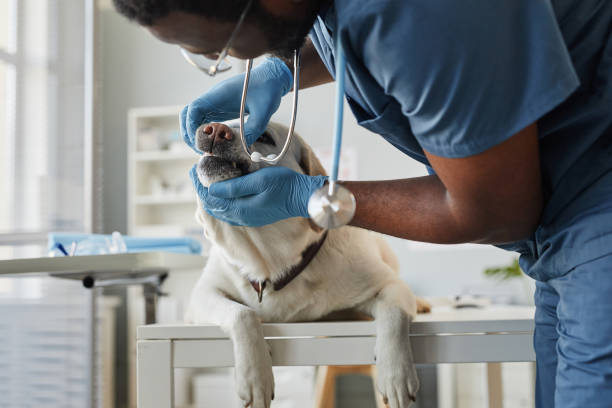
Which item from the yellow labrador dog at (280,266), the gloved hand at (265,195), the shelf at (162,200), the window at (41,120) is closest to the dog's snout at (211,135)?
the yellow labrador dog at (280,266)

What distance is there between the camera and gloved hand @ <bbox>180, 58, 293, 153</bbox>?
1.14 meters

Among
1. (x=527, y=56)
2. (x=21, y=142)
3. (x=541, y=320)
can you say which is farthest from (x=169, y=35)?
(x=21, y=142)

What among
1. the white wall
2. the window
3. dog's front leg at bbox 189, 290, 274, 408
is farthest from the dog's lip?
the white wall

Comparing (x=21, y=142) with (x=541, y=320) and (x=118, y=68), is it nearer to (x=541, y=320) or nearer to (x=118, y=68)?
(x=541, y=320)

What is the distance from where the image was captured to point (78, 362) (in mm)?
2027

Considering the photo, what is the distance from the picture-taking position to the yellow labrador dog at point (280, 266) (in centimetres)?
110

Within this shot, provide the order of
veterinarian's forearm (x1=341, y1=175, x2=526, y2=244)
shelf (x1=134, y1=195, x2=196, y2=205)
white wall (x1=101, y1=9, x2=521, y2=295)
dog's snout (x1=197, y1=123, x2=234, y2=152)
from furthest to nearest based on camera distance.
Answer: shelf (x1=134, y1=195, x2=196, y2=205) < white wall (x1=101, y1=9, x2=521, y2=295) < dog's snout (x1=197, y1=123, x2=234, y2=152) < veterinarian's forearm (x1=341, y1=175, x2=526, y2=244)

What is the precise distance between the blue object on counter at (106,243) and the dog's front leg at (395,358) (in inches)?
29.7

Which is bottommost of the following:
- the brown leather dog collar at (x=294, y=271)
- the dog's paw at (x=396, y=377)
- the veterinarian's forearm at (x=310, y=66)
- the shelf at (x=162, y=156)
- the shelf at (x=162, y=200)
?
the dog's paw at (x=396, y=377)

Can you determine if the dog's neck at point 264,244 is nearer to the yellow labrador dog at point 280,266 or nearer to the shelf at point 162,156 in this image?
the yellow labrador dog at point 280,266

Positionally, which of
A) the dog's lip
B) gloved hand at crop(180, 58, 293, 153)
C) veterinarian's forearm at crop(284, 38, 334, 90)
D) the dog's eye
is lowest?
the dog's lip

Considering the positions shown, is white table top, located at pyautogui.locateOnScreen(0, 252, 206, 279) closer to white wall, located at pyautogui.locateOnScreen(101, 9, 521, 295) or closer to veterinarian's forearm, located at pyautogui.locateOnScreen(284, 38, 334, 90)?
veterinarian's forearm, located at pyautogui.locateOnScreen(284, 38, 334, 90)

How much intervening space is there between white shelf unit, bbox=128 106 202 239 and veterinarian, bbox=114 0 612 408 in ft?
12.7

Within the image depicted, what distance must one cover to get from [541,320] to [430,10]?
53 centimetres
